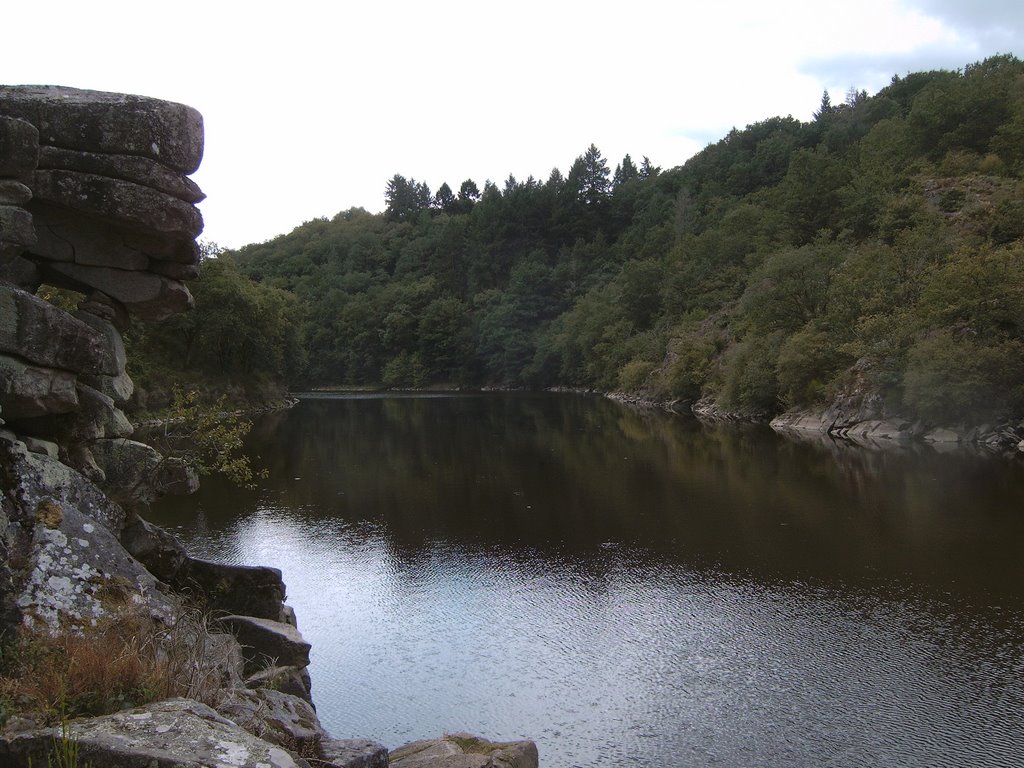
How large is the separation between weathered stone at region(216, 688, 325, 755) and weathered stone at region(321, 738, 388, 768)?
142 millimetres

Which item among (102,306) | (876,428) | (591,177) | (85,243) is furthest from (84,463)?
(591,177)

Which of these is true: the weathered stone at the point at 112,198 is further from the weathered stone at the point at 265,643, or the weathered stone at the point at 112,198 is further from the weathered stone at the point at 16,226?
the weathered stone at the point at 265,643

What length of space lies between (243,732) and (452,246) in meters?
147

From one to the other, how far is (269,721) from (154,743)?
1.99 meters

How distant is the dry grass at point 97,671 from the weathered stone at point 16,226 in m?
5.39

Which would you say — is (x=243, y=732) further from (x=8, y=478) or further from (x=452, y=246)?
(x=452, y=246)

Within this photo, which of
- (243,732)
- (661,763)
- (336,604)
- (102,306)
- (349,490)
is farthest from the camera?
(349,490)

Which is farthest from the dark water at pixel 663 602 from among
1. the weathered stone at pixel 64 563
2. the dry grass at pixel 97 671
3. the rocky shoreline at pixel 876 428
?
Answer: the rocky shoreline at pixel 876 428

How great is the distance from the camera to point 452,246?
150625mm

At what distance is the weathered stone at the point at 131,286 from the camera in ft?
45.1

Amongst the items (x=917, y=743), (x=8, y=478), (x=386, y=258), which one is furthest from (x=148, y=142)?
(x=386, y=258)

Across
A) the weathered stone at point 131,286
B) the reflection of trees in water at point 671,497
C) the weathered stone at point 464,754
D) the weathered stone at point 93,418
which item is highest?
the weathered stone at point 131,286

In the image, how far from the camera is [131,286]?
1422 cm

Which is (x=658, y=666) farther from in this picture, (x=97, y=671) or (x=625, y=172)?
(x=625, y=172)
